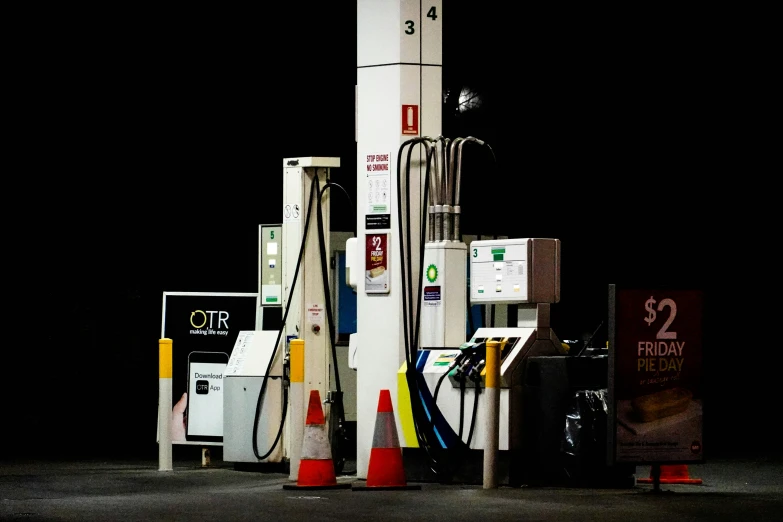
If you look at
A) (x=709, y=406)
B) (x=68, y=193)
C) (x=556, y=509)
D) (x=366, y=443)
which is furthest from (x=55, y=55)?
(x=556, y=509)

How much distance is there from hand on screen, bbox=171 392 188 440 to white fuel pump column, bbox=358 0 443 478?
9.06 feet

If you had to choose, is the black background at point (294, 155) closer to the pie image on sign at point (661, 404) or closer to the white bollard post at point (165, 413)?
the white bollard post at point (165, 413)

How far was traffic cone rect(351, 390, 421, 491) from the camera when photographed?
11375mm

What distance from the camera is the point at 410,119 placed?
1271 centimetres

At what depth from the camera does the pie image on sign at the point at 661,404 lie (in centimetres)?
1092

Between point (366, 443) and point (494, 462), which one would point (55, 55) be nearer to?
point (366, 443)

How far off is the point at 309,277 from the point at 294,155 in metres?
6.58

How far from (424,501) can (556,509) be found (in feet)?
3.33

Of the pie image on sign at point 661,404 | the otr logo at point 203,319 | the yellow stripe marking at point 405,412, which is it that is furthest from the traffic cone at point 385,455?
the otr logo at point 203,319

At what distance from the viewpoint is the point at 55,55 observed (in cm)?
1947

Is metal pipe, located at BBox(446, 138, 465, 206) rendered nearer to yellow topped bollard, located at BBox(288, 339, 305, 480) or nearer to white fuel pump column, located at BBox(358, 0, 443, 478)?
white fuel pump column, located at BBox(358, 0, 443, 478)

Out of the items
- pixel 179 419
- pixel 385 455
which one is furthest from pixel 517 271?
pixel 179 419

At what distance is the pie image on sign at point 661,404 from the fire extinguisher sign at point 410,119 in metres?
3.12

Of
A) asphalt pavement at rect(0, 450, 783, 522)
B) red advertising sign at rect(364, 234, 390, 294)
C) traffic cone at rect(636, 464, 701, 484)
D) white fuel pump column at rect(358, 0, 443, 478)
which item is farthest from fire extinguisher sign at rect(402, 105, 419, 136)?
traffic cone at rect(636, 464, 701, 484)
